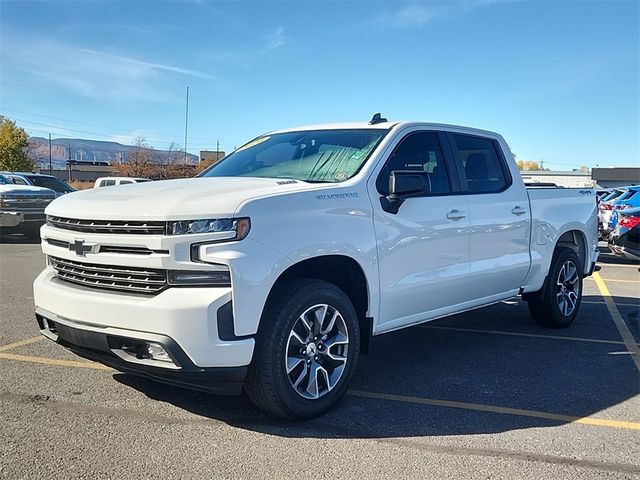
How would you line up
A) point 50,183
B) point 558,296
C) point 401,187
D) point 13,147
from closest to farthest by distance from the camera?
point 401,187
point 558,296
point 50,183
point 13,147

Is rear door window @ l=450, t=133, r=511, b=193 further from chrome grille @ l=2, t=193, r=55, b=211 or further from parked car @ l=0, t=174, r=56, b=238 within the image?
chrome grille @ l=2, t=193, r=55, b=211

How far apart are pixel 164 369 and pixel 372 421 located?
1385 mm

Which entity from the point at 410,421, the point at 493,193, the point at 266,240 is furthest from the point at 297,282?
the point at 493,193

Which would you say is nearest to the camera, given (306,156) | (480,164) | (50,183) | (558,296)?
(306,156)

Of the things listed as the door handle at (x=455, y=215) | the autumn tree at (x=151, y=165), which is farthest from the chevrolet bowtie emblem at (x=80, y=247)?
the autumn tree at (x=151, y=165)

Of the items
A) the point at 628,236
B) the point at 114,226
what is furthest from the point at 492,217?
the point at 628,236

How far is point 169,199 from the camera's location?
371cm

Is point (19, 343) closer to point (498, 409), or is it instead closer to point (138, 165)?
point (498, 409)

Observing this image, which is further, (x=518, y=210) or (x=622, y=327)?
(x=622, y=327)

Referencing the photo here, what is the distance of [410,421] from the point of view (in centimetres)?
396

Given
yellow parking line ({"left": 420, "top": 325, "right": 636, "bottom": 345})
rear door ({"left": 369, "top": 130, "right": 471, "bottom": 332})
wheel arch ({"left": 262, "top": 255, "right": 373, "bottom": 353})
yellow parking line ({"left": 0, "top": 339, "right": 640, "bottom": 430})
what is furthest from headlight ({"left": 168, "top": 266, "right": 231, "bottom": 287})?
yellow parking line ({"left": 420, "top": 325, "right": 636, "bottom": 345})

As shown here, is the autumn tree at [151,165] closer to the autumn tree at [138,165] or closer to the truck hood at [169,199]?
the autumn tree at [138,165]

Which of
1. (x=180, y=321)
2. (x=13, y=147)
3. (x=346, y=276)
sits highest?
(x=13, y=147)

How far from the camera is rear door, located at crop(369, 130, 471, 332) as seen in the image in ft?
14.7
